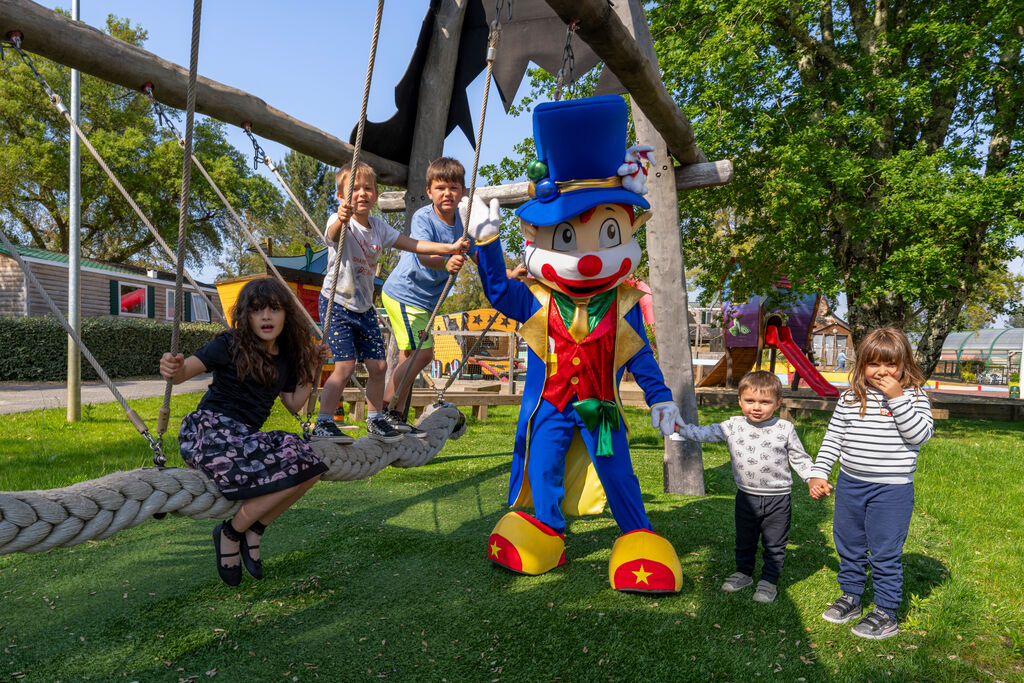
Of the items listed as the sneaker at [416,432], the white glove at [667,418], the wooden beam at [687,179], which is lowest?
the sneaker at [416,432]

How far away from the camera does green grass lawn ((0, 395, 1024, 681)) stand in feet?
6.89

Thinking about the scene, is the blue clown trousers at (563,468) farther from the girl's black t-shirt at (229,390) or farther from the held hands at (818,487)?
the girl's black t-shirt at (229,390)

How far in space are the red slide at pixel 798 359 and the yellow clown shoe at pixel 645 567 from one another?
865 cm

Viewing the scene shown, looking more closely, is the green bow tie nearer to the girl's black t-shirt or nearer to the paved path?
the girl's black t-shirt

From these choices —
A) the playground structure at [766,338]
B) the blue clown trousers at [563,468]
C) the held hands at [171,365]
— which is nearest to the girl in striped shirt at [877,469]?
the blue clown trousers at [563,468]

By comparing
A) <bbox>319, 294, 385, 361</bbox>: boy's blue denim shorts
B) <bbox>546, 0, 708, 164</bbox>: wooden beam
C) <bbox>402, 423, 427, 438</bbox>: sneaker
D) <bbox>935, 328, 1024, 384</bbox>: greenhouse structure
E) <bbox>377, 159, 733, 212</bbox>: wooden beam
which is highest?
<bbox>546, 0, 708, 164</bbox>: wooden beam

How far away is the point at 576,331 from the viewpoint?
116 inches

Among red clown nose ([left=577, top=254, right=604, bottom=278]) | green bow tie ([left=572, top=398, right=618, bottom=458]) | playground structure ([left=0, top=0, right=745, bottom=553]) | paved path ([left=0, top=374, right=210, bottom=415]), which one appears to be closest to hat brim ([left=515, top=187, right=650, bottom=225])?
red clown nose ([left=577, top=254, right=604, bottom=278])

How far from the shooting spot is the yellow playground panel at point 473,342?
534 inches

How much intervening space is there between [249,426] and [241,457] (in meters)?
0.22

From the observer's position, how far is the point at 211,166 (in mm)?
24344

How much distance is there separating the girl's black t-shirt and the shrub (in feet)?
37.4

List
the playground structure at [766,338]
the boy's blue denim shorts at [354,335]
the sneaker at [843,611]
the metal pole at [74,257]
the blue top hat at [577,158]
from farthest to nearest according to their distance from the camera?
the playground structure at [766,338] < the metal pole at [74,257] < the boy's blue denim shorts at [354,335] < the blue top hat at [577,158] < the sneaker at [843,611]

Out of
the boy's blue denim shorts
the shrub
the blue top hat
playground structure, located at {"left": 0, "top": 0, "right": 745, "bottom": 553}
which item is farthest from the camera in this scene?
the shrub
